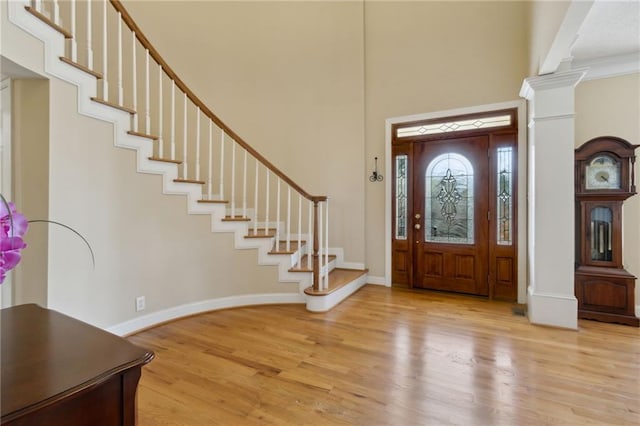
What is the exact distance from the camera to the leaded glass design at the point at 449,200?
3.78m

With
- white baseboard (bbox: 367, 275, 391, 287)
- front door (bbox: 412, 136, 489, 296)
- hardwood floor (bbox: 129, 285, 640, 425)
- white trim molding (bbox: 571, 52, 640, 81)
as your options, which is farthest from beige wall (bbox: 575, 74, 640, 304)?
white baseboard (bbox: 367, 275, 391, 287)

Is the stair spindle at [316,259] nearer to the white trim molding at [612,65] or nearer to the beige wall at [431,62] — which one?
the beige wall at [431,62]

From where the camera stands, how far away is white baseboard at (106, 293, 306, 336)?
2.59 metres

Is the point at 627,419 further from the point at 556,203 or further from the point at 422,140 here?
Answer: the point at 422,140

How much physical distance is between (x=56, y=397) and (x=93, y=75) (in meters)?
2.56

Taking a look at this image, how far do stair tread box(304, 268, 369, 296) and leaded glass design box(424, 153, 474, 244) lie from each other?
1082mm

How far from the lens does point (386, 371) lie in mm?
2029

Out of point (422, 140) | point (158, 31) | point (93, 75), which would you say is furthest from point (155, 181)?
point (422, 140)

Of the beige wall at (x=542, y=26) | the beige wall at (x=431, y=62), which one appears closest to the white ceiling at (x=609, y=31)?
the beige wall at (x=542, y=26)

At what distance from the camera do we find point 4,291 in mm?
2080

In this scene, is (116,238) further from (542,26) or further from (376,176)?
(542,26)

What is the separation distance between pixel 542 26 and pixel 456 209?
203 cm

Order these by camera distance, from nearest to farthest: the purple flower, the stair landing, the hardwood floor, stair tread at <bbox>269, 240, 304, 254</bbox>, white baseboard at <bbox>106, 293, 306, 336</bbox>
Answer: the purple flower
the hardwood floor
white baseboard at <bbox>106, 293, 306, 336</bbox>
the stair landing
stair tread at <bbox>269, 240, 304, 254</bbox>

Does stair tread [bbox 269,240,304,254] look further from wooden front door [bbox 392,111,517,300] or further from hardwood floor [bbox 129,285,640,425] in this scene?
wooden front door [bbox 392,111,517,300]
